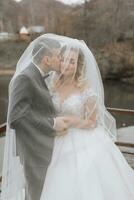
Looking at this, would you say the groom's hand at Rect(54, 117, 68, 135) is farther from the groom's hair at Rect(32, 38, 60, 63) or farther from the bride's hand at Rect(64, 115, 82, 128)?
the groom's hair at Rect(32, 38, 60, 63)

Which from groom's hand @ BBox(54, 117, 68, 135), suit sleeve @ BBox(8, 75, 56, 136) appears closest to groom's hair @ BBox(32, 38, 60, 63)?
suit sleeve @ BBox(8, 75, 56, 136)

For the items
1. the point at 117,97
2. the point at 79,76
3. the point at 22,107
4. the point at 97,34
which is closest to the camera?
the point at 22,107

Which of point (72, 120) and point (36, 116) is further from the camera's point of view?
point (72, 120)

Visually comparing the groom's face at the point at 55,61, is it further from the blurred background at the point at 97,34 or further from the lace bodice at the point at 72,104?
the blurred background at the point at 97,34

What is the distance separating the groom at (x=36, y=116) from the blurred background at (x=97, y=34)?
58.4 ft

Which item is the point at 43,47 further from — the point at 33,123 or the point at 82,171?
the point at 82,171

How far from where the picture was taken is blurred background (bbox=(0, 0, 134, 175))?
1065 inches

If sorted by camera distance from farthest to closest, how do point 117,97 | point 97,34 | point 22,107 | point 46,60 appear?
point 97,34, point 117,97, point 46,60, point 22,107

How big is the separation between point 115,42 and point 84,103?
2833cm

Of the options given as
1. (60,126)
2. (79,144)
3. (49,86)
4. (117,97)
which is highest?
(49,86)

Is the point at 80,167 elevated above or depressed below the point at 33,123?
below

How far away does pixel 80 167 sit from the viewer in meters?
2.52

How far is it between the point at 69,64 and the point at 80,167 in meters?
0.61

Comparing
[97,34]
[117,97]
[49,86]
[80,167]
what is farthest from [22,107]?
[97,34]
